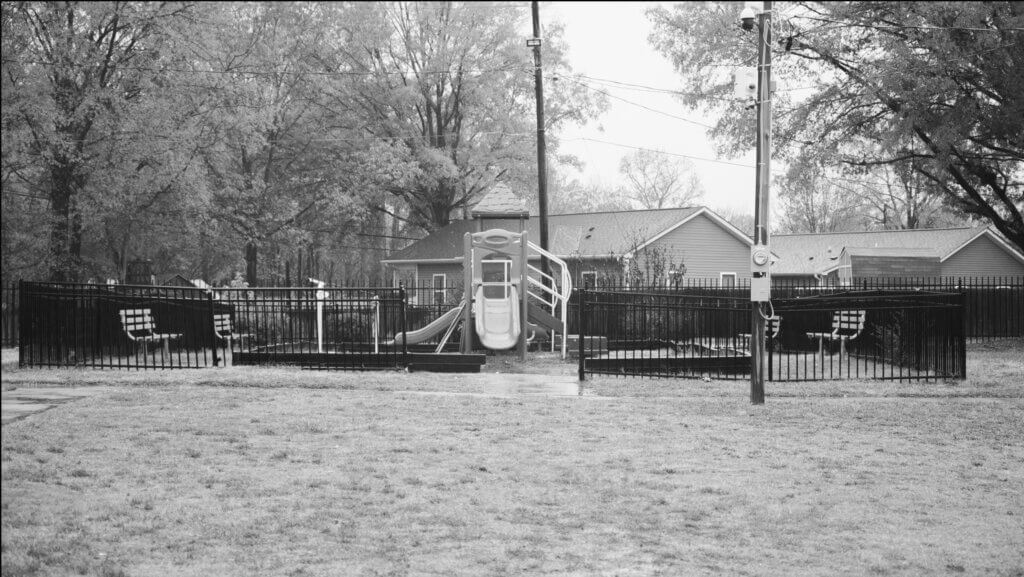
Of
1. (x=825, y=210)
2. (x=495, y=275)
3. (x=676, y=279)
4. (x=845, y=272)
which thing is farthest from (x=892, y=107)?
(x=825, y=210)

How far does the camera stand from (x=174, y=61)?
20.8 m

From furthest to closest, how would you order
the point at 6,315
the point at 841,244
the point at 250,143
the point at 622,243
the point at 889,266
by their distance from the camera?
the point at 841,244 < the point at 622,243 < the point at 889,266 < the point at 250,143 < the point at 6,315

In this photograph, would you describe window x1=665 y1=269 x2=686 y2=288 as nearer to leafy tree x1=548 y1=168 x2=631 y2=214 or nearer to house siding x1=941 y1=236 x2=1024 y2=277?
house siding x1=941 y1=236 x2=1024 y2=277

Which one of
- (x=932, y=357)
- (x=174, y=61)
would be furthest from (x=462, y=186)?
(x=932, y=357)

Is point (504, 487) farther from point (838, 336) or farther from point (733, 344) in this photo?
point (733, 344)

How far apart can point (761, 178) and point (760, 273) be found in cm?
120

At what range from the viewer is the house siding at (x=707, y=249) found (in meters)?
38.2

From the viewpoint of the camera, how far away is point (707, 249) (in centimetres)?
3897

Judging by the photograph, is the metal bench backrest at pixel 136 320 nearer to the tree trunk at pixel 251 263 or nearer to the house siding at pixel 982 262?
the tree trunk at pixel 251 263

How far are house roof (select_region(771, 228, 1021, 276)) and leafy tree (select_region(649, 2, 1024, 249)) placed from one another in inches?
462

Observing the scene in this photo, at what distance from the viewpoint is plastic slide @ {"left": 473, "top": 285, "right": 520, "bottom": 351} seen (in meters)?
17.7

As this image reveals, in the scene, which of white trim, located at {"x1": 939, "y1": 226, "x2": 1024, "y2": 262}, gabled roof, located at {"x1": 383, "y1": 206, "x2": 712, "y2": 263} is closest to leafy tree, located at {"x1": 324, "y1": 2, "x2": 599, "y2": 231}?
gabled roof, located at {"x1": 383, "y1": 206, "x2": 712, "y2": 263}

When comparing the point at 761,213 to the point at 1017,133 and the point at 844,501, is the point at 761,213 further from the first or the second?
the point at 1017,133

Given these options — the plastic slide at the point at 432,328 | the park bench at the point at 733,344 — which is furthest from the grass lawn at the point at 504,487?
the plastic slide at the point at 432,328
